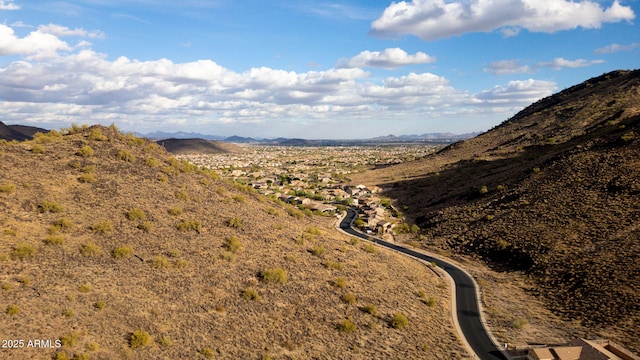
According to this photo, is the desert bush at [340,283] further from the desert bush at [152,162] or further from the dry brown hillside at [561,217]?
the desert bush at [152,162]

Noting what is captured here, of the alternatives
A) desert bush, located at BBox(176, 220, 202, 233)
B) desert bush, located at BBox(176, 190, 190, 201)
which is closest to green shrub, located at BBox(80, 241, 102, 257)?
desert bush, located at BBox(176, 220, 202, 233)

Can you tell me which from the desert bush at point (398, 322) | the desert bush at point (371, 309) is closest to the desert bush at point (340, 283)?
the desert bush at point (371, 309)

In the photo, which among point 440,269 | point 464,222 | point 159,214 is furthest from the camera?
point 464,222

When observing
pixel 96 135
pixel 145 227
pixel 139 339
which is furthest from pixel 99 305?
pixel 96 135

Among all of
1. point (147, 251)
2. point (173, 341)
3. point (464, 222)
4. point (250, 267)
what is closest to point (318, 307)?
point (250, 267)

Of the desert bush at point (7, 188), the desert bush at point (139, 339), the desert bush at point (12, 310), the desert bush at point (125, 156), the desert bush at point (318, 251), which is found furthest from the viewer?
the desert bush at point (125, 156)

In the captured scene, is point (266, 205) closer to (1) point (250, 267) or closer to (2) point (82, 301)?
(1) point (250, 267)
